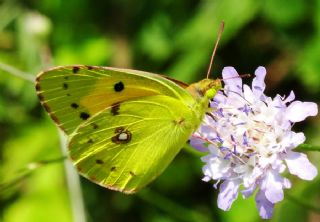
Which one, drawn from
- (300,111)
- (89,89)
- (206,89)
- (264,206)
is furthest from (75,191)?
(300,111)

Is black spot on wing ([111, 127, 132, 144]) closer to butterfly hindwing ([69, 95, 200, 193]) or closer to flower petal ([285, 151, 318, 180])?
butterfly hindwing ([69, 95, 200, 193])

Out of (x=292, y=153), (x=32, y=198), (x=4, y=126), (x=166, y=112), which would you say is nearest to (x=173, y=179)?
(x=32, y=198)

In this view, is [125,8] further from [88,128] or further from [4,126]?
[88,128]

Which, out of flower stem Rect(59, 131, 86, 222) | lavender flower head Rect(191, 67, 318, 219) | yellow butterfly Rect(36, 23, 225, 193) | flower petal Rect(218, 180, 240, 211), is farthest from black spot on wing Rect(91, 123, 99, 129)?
flower stem Rect(59, 131, 86, 222)

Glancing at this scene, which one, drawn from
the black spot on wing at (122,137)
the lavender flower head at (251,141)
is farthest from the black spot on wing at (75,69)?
the lavender flower head at (251,141)

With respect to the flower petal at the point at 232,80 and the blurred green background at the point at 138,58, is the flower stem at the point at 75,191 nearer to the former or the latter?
the blurred green background at the point at 138,58

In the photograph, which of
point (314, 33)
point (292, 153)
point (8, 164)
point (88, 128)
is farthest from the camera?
point (8, 164)
